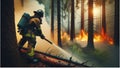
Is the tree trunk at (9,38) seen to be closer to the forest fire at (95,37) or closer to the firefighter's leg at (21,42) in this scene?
the firefighter's leg at (21,42)

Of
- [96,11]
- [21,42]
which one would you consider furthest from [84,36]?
[21,42]

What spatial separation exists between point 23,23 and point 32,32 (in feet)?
0.34

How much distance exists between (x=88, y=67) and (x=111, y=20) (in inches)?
16.9

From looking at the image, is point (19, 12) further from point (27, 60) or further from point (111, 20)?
point (111, 20)

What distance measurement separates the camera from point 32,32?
3.27m

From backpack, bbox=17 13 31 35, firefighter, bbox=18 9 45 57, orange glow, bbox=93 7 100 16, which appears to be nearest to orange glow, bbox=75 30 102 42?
orange glow, bbox=93 7 100 16

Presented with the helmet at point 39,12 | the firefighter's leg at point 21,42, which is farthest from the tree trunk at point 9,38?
the helmet at point 39,12

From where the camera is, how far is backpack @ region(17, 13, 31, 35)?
3.26m

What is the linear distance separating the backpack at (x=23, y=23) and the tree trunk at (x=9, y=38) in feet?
0.17

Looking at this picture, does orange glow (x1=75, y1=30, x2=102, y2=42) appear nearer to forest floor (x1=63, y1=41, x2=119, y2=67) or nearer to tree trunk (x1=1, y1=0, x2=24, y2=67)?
forest floor (x1=63, y1=41, x2=119, y2=67)

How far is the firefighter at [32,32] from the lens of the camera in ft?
10.7

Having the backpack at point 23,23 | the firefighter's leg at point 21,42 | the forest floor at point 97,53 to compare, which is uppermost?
the backpack at point 23,23

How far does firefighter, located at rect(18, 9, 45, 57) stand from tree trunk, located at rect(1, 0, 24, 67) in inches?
2.7

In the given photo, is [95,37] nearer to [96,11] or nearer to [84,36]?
[84,36]
